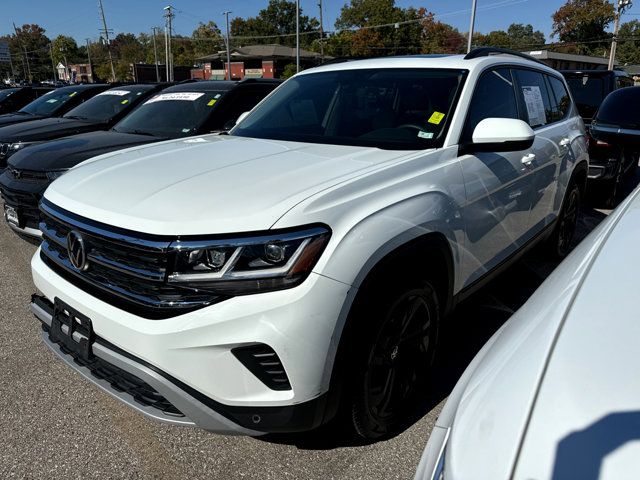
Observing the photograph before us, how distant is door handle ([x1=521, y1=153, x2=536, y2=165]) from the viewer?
337cm

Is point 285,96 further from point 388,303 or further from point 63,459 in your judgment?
point 63,459

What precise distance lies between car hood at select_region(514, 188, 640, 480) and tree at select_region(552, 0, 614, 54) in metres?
76.6

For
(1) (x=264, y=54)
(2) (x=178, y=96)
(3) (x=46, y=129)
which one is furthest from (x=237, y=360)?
(1) (x=264, y=54)

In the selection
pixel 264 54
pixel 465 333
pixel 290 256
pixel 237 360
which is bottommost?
pixel 465 333

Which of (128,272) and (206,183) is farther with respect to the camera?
(206,183)

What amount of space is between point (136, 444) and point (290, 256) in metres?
1.33

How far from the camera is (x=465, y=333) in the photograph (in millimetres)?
3498

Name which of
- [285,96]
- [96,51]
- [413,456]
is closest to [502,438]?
[413,456]

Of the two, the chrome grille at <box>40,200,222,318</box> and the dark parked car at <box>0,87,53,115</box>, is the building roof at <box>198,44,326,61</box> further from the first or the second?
the chrome grille at <box>40,200,222,318</box>

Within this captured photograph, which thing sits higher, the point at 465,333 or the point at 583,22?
the point at 583,22

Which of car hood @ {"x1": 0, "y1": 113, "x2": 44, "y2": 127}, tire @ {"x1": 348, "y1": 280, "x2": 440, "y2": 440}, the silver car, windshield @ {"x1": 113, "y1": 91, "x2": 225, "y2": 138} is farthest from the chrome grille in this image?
car hood @ {"x1": 0, "y1": 113, "x2": 44, "y2": 127}

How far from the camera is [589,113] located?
812cm

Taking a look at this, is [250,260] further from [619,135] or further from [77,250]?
[619,135]

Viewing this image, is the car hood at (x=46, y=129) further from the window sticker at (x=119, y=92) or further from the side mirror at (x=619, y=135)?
the side mirror at (x=619, y=135)
